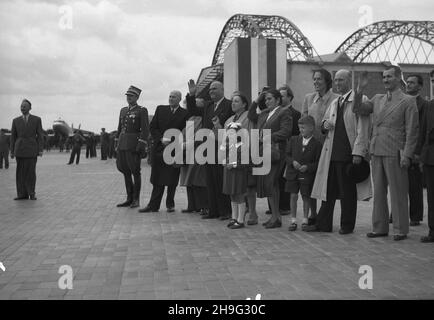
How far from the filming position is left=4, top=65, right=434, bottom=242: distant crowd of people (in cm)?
587

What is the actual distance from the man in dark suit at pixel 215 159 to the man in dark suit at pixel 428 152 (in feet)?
9.16

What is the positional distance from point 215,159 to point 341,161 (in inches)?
81.9

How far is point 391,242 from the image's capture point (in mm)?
5699

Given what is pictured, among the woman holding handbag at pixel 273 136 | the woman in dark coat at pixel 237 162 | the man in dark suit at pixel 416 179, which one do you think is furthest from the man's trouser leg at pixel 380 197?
the woman in dark coat at pixel 237 162

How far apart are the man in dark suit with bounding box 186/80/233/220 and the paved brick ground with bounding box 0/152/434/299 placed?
33 centimetres

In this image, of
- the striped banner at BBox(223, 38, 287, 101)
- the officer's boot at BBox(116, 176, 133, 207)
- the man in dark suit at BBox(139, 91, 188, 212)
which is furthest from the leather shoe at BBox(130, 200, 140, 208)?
the striped banner at BBox(223, 38, 287, 101)

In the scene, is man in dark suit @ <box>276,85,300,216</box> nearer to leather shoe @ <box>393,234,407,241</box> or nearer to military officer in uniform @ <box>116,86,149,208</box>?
leather shoe @ <box>393,234,407,241</box>

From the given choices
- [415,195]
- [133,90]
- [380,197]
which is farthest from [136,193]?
[415,195]

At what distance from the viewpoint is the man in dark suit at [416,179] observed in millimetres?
6824

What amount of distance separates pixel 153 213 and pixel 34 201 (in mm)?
3107

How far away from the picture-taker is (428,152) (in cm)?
560

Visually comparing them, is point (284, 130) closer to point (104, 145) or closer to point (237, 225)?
point (237, 225)
